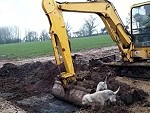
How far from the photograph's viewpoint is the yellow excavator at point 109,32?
888 centimetres

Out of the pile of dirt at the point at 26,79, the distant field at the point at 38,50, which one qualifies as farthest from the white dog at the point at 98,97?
the distant field at the point at 38,50

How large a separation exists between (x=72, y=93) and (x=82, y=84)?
1.25 feet

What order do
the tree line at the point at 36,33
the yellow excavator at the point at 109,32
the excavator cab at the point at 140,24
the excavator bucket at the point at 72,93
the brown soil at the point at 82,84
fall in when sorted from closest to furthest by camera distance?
the brown soil at the point at 82,84 < the excavator bucket at the point at 72,93 < the yellow excavator at the point at 109,32 < the excavator cab at the point at 140,24 < the tree line at the point at 36,33

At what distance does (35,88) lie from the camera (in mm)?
11750

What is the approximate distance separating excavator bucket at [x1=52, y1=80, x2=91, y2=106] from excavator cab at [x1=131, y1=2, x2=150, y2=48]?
3.83 meters

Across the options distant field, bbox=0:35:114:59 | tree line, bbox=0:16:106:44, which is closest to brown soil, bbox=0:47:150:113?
distant field, bbox=0:35:114:59

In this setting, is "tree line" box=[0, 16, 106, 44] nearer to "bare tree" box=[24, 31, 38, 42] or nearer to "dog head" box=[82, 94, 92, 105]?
"bare tree" box=[24, 31, 38, 42]

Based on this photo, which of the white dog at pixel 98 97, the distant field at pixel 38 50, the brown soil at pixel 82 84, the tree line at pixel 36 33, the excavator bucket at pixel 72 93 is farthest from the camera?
the tree line at pixel 36 33

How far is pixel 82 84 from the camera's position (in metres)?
9.19

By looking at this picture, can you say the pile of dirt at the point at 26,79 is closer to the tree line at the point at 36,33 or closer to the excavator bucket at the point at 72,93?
the excavator bucket at the point at 72,93

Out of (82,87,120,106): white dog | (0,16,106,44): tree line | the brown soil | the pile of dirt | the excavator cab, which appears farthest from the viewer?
(0,16,106,44): tree line

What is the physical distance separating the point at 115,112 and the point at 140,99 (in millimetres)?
1502

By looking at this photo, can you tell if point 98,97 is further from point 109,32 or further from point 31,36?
point 31,36

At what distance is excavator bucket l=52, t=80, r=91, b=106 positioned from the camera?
8.78 m
